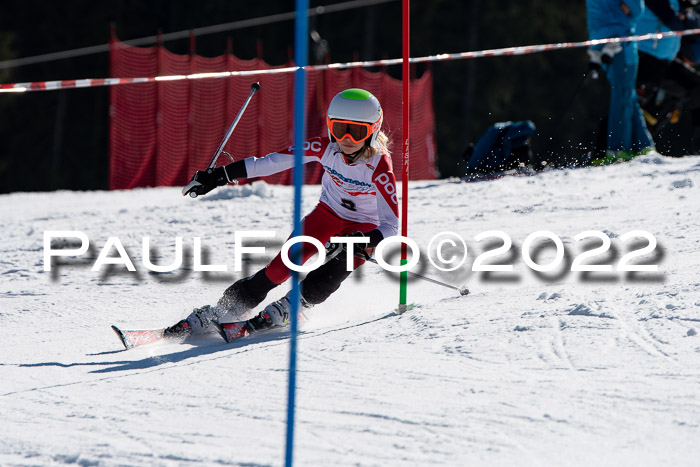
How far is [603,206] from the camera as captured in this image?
7.43 m

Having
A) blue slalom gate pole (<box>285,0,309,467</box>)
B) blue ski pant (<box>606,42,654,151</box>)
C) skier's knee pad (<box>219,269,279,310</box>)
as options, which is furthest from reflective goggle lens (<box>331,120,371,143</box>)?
blue ski pant (<box>606,42,654,151</box>)

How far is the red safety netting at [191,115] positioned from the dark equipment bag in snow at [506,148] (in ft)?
7.45

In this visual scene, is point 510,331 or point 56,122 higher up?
point 56,122

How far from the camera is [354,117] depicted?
472 cm

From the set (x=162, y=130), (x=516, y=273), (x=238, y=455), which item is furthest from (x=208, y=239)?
(x=162, y=130)

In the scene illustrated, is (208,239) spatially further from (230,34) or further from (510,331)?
(230,34)

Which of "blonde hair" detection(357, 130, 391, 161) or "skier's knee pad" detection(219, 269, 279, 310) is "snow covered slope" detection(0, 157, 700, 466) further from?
"blonde hair" detection(357, 130, 391, 161)

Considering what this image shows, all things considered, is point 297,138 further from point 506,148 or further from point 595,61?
point 506,148

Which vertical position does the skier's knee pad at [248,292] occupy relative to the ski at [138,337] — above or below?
above

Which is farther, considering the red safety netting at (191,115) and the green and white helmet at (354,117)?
the red safety netting at (191,115)

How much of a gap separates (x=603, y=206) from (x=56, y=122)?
68.0 ft

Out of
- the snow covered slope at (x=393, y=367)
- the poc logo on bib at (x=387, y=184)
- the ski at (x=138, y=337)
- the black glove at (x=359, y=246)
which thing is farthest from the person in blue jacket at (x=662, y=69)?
the ski at (x=138, y=337)

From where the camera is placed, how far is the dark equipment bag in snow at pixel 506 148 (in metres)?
9.76

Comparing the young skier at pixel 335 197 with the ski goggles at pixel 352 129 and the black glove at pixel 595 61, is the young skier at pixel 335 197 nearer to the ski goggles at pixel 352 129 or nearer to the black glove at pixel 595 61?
the ski goggles at pixel 352 129
